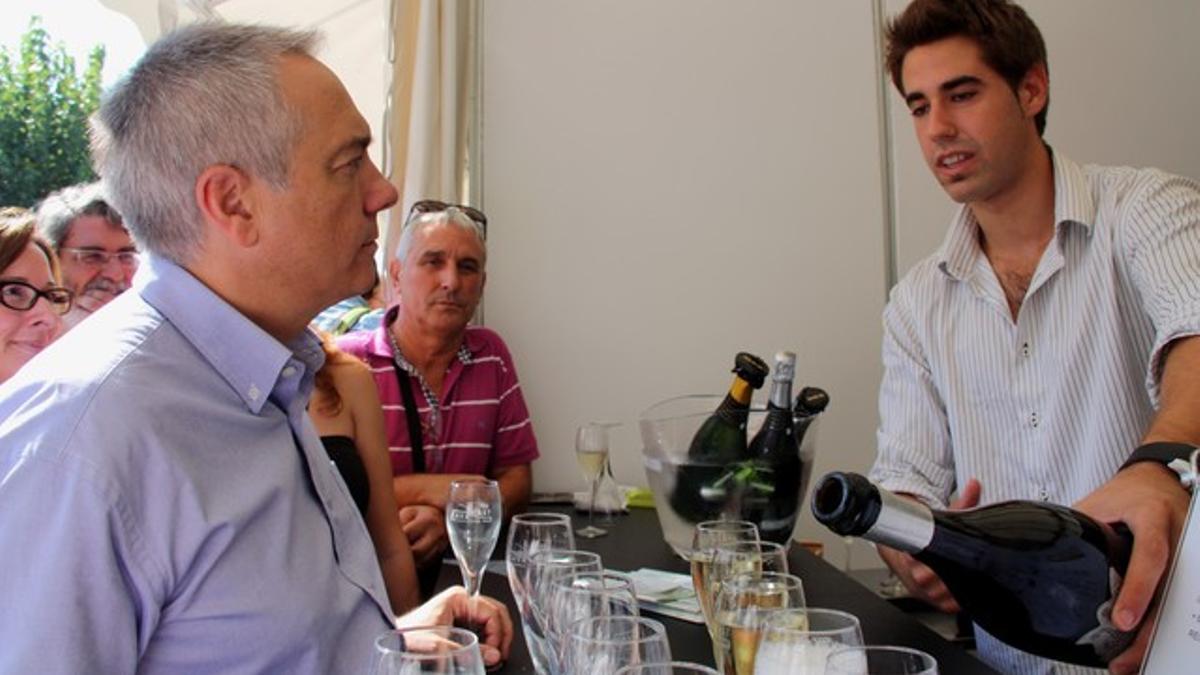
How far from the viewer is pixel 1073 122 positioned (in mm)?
2695

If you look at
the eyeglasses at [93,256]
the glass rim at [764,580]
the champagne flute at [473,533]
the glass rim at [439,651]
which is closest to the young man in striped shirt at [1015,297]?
the glass rim at [764,580]

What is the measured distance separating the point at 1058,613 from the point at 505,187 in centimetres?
184

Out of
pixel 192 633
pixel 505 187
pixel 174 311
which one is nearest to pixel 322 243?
pixel 174 311

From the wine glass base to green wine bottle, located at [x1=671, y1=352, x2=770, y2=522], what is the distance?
1.04 feet

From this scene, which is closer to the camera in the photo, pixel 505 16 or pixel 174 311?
pixel 174 311

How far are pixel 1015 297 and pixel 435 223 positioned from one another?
1331 millimetres

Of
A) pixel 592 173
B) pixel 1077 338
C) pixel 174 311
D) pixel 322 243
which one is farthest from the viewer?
pixel 592 173

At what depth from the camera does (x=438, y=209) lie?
2223 mm

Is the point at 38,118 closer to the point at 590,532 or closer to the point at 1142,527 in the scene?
the point at 590,532

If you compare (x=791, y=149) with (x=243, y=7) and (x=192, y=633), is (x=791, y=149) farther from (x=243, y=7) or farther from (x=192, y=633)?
(x=192, y=633)

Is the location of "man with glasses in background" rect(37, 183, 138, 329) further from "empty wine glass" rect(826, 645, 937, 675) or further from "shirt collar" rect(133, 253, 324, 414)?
"empty wine glass" rect(826, 645, 937, 675)

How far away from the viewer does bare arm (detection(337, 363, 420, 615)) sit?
1553mm

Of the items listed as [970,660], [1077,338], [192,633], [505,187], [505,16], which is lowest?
[970,660]

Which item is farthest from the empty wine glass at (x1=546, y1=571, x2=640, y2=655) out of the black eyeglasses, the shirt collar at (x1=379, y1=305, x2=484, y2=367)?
the black eyeglasses
